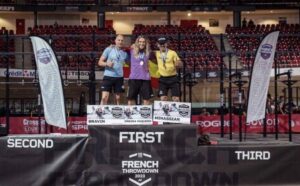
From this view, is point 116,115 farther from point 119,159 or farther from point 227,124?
point 227,124

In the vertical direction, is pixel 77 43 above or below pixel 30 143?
above

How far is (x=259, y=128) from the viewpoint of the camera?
13.9m

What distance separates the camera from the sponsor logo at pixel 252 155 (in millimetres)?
8070

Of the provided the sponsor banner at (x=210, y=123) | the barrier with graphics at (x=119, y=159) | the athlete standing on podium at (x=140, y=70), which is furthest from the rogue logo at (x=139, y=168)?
the sponsor banner at (x=210, y=123)

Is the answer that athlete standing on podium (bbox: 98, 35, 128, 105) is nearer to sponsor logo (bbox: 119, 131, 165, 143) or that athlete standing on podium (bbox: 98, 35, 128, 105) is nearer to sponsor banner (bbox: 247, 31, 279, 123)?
sponsor logo (bbox: 119, 131, 165, 143)

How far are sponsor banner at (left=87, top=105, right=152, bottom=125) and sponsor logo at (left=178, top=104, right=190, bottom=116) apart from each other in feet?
1.61

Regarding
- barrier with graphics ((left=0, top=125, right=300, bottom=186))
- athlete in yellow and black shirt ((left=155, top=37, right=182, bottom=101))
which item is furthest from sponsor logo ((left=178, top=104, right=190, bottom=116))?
athlete in yellow and black shirt ((left=155, top=37, right=182, bottom=101))

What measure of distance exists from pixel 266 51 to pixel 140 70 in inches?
85.7

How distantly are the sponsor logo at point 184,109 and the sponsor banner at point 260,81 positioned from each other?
112 centimetres

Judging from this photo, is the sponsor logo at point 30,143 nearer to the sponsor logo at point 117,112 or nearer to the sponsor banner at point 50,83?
the sponsor banner at point 50,83

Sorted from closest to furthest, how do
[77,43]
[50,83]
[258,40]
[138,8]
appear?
[50,83] < [77,43] < [258,40] < [138,8]

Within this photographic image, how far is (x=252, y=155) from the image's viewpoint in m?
Result: 8.09

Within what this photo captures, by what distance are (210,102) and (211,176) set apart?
1439 cm

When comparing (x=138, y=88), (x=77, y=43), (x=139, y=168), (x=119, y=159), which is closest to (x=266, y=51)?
(x=138, y=88)
